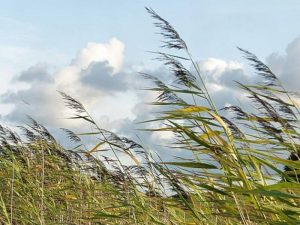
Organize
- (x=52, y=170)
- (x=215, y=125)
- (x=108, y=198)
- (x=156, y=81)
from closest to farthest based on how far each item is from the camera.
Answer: (x=215, y=125)
(x=156, y=81)
(x=108, y=198)
(x=52, y=170)

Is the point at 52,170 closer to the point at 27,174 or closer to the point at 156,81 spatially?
the point at 27,174

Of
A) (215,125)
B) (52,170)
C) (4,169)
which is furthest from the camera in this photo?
(4,169)

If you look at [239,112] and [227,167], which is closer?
[227,167]

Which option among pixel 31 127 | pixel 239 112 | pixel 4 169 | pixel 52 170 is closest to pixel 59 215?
pixel 52 170

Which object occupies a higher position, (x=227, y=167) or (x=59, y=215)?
(x=59, y=215)

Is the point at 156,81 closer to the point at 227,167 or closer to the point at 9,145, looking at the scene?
the point at 227,167

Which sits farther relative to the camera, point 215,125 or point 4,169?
point 4,169

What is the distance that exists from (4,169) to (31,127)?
1.27 metres

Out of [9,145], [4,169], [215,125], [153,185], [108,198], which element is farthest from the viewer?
[4,169]

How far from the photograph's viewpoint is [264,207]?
2.93 metres

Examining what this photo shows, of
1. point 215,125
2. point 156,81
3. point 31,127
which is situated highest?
point 31,127

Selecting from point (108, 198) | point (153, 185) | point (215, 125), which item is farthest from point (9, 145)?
point (215, 125)

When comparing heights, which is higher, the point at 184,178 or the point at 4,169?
the point at 4,169

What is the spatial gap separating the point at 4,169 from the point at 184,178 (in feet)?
13.3
